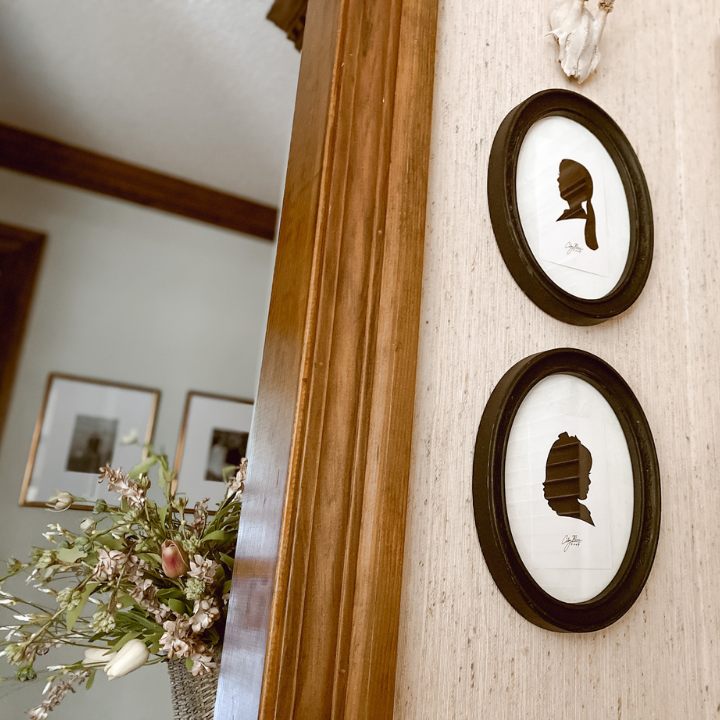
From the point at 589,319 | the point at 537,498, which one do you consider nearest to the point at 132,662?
the point at 537,498

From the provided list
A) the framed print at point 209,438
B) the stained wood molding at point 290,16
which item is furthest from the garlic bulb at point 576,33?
the framed print at point 209,438

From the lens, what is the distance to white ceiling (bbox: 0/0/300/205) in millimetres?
1758

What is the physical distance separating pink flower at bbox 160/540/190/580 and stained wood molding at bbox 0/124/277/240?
218 centimetres

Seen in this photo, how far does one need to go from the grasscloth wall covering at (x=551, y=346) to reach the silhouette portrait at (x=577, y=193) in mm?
107

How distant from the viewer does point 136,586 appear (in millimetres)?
671

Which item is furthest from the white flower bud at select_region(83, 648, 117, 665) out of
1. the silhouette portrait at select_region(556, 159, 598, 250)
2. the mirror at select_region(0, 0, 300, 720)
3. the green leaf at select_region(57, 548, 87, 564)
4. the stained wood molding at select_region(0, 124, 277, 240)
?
the stained wood molding at select_region(0, 124, 277, 240)

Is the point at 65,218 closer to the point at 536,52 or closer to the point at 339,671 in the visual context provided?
the point at 536,52

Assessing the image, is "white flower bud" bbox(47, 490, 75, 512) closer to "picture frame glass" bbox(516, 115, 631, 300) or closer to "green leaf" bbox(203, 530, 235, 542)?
"green leaf" bbox(203, 530, 235, 542)

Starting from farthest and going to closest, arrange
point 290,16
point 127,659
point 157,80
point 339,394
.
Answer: point 157,80
point 290,16
point 127,659
point 339,394

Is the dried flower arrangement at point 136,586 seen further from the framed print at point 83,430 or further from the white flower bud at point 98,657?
the framed print at point 83,430

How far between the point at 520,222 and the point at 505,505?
1.04 ft

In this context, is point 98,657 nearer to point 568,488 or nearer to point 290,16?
point 568,488
